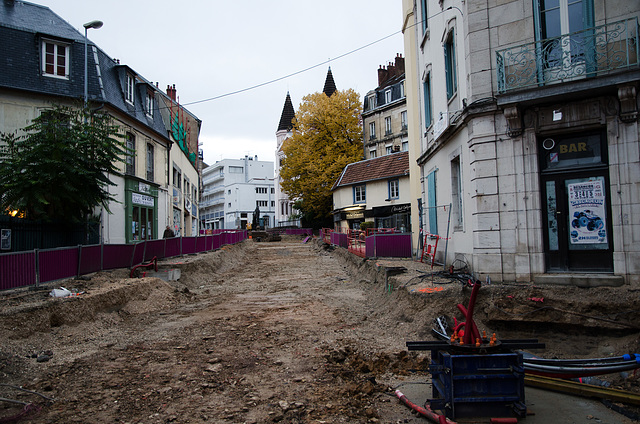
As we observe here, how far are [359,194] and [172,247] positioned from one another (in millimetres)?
21988

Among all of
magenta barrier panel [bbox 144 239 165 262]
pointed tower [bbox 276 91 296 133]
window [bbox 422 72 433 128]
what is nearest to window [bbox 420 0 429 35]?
window [bbox 422 72 433 128]

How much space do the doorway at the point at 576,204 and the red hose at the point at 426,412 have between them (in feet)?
16.7

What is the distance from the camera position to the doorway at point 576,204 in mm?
7914

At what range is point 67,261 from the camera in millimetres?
9977

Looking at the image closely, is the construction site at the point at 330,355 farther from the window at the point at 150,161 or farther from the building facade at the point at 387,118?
the building facade at the point at 387,118

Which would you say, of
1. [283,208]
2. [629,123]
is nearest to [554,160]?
[629,123]

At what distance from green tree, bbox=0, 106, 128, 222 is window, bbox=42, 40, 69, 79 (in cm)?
535

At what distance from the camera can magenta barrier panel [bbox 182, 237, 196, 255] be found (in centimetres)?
1948

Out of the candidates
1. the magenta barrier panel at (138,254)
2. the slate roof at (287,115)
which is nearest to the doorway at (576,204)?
the magenta barrier panel at (138,254)

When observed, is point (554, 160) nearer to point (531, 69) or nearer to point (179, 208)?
point (531, 69)

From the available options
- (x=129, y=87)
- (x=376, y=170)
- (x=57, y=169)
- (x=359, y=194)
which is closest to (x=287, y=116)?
(x=359, y=194)

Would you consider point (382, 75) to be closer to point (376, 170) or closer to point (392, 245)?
point (376, 170)

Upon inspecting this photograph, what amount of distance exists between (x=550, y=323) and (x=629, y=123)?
153 inches

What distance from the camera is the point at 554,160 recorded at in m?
8.38
